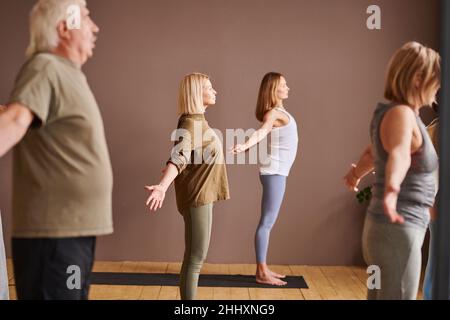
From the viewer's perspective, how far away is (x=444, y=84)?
1.90 meters

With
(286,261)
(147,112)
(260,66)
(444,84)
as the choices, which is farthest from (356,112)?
(444,84)

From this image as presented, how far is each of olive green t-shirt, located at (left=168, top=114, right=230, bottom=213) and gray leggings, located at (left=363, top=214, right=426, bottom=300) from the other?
0.97 m

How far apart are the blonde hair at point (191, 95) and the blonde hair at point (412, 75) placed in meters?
1.07

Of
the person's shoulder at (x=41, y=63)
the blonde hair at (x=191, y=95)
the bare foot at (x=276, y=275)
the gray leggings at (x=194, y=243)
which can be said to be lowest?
the bare foot at (x=276, y=275)

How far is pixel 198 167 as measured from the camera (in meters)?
2.74

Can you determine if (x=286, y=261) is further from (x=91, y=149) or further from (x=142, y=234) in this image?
(x=91, y=149)

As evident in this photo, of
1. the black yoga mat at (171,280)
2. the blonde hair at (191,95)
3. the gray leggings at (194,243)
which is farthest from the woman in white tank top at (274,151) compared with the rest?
the gray leggings at (194,243)

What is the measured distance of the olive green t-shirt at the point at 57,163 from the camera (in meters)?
1.68

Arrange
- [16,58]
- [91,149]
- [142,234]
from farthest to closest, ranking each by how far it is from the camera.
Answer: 1. [142,234]
2. [16,58]
3. [91,149]

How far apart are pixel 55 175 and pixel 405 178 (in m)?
0.89

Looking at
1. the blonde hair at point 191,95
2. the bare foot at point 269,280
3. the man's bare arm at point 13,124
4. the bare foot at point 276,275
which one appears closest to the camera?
the man's bare arm at point 13,124

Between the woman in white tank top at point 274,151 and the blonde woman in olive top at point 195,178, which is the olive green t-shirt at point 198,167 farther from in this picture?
the woman in white tank top at point 274,151

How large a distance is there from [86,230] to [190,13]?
68.9 inches

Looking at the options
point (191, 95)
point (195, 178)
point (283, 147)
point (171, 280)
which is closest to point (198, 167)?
point (195, 178)
